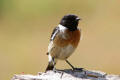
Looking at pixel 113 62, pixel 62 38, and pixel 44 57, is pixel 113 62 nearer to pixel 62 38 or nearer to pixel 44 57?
pixel 44 57

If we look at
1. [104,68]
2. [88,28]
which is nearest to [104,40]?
[88,28]

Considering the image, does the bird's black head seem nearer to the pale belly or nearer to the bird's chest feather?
the bird's chest feather

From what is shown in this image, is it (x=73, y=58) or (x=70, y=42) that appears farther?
(x=73, y=58)

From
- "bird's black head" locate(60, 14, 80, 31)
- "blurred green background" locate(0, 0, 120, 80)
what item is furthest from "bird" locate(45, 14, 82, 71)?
"blurred green background" locate(0, 0, 120, 80)

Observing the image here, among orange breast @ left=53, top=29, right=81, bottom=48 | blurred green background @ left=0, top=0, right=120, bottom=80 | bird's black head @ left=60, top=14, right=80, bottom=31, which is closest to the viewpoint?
orange breast @ left=53, top=29, right=81, bottom=48

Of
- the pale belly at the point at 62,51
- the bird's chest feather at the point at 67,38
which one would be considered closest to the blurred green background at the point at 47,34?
the pale belly at the point at 62,51

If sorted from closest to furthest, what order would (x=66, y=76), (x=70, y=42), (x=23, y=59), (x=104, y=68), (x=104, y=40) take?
(x=66, y=76)
(x=70, y=42)
(x=104, y=68)
(x=23, y=59)
(x=104, y=40)

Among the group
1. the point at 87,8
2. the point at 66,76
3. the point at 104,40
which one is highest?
the point at 87,8

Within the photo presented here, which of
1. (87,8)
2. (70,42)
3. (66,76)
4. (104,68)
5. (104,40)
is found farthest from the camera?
(87,8)
